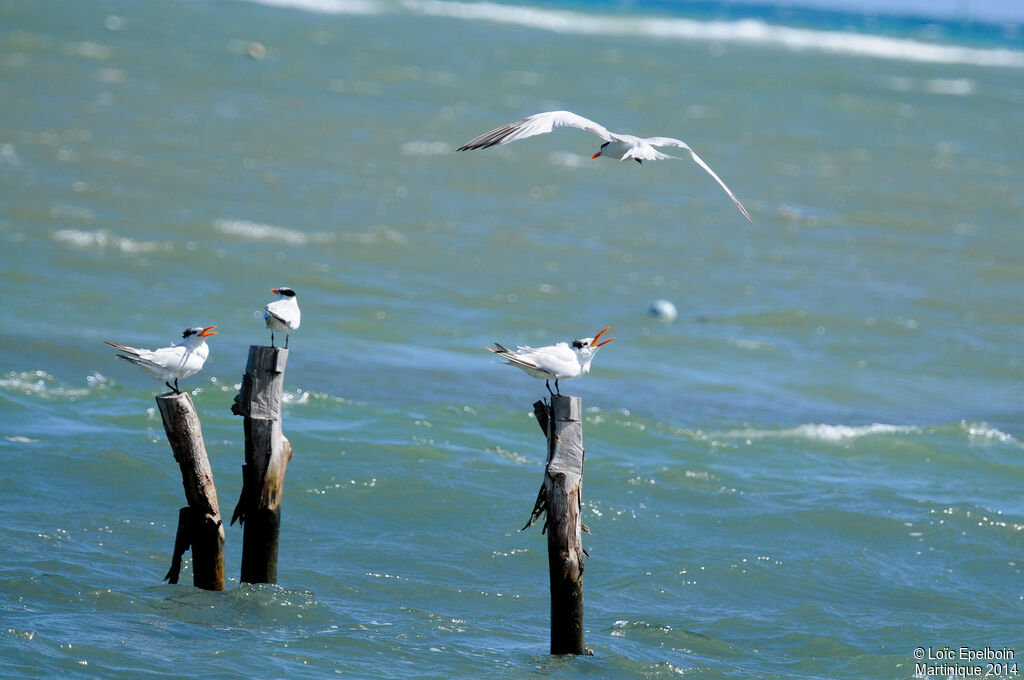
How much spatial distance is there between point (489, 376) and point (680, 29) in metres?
61.7

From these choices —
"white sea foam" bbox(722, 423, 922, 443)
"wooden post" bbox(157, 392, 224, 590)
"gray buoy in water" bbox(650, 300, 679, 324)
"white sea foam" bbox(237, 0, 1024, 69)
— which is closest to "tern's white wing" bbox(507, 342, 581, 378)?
"wooden post" bbox(157, 392, 224, 590)

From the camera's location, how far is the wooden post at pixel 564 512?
6652mm

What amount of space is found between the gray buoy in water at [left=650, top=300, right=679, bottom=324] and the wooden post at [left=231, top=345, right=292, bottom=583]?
875 centimetres

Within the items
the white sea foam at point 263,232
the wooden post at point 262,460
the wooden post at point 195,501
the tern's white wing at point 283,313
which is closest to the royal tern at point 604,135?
the tern's white wing at point 283,313

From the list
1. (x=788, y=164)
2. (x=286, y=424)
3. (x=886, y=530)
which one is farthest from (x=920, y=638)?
(x=788, y=164)

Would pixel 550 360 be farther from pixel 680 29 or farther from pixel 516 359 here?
pixel 680 29

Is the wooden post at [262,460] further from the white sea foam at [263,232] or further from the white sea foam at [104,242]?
the white sea foam at [263,232]

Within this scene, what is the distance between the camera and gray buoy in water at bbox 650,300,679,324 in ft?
50.7

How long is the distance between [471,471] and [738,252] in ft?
31.4

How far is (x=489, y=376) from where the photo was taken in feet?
41.6

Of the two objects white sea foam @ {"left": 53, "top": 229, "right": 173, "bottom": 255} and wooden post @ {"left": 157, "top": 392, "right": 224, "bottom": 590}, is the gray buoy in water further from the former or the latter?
wooden post @ {"left": 157, "top": 392, "right": 224, "bottom": 590}

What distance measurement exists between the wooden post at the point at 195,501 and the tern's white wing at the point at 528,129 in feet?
7.49

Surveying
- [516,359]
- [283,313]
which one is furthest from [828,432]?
[283,313]

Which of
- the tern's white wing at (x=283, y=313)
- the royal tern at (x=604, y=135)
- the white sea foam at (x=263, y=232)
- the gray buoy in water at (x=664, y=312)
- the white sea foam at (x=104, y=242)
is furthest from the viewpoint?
the white sea foam at (x=263, y=232)
